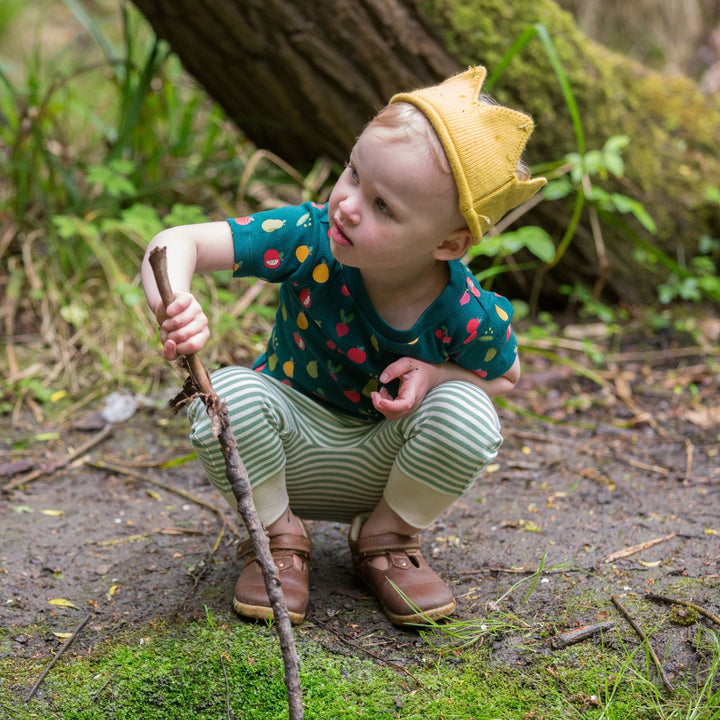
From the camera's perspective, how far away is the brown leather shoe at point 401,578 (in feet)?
5.06

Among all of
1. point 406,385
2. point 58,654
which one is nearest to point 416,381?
point 406,385

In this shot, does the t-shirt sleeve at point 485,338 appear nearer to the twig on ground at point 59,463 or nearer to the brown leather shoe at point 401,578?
the brown leather shoe at point 401,578

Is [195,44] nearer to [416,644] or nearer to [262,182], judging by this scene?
[262,182]

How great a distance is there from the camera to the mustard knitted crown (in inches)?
52.1

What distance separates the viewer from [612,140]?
286 cm

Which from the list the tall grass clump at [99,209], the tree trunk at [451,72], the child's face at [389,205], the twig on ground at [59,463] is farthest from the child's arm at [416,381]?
the tree trunk at [451,72]

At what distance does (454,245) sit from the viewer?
1.42 meters

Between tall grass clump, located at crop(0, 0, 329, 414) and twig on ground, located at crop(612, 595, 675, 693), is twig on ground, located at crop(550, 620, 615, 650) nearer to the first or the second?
twig on ground, located at crop(612, 595, 675, 693)

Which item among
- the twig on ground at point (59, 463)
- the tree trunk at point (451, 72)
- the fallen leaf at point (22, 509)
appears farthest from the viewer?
the tree trunk at point (451, 72)

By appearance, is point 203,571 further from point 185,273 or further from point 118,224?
point 118,224

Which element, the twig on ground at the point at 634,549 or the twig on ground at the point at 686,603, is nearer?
the twig on ground at the point at 686,603

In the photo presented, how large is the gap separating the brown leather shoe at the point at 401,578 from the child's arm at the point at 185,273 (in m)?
0.61

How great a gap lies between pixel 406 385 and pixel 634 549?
69cm

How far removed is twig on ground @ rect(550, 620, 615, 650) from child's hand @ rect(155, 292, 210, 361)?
808 mm
